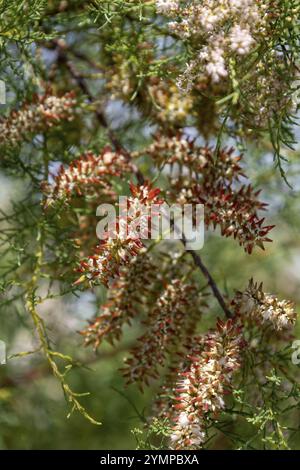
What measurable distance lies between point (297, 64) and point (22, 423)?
1140 millimetres

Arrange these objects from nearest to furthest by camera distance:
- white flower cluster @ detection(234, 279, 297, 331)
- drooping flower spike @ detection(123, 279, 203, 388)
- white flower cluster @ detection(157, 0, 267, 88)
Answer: white flower cluster @ detection(157, 0, 267, 88) < white flower cluster @ detection(234, 279, 297, 331) < drooping flower spike @ detection(123, 279, 203, 388)

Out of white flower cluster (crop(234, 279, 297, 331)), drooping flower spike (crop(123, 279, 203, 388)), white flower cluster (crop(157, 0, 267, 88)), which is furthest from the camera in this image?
drooping flower spike (crop(123, 279, 203, 388))

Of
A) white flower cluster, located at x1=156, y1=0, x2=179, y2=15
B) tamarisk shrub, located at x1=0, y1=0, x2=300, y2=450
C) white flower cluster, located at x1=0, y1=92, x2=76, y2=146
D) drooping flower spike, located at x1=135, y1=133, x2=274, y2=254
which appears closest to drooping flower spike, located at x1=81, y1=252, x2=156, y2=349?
tamarisk shrub, located at x1=0, y1=0, x2=300, y2=450

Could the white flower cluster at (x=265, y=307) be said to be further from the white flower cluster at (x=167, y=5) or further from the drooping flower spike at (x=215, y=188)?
the white flower cluster at (x=167, y=5)

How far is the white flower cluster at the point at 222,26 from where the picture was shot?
0.66m

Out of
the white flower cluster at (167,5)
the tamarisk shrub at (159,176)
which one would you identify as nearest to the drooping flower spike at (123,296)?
the tamarisk shrub at (159,176)

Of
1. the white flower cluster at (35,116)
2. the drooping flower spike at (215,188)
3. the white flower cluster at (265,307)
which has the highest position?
the white flower cluster at (35,116)

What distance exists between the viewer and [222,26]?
2.26ft

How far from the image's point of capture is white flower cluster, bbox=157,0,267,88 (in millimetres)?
665

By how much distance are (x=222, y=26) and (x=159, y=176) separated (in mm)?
364

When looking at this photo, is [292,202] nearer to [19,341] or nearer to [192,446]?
[19,341]

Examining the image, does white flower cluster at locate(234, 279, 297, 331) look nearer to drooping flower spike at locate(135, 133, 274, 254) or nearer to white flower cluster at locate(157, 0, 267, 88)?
drooping flower spike at locate(135, 133, 274, 254)

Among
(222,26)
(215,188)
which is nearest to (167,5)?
(222,26)

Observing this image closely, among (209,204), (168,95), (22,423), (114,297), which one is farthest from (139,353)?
(22,423)
